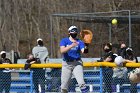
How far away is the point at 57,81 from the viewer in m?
14.8

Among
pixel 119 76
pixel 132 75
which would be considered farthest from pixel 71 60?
pixel 132 75

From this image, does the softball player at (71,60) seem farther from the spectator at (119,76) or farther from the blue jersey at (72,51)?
the spectator at (119,76)

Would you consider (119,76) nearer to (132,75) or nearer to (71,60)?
(71,60)

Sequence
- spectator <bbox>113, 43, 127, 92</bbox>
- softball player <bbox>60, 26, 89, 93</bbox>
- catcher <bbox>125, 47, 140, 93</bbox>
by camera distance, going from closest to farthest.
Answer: catcher <bbox>125, 47, 140, 93</bbox>, softball player <bbox>60, 26, 89, 93</bbox>, spectator <bbox>113, 43, 127, 92</bbox>

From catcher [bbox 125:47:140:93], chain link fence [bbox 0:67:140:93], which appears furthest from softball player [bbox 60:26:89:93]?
catcher [bbox 125:47:140:93]

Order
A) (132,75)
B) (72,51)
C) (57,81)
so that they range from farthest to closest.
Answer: (57,81) → (72,51) → (132,75)

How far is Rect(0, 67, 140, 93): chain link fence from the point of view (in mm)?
14055

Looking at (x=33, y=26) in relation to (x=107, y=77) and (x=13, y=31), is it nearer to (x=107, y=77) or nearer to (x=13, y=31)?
(x=13, y=31)

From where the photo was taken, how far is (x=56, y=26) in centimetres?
3434

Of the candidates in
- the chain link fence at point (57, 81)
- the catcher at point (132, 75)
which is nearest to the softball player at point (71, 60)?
the chain link fence at point (57, 81)

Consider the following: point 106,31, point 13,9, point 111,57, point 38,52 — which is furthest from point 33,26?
point 111,57

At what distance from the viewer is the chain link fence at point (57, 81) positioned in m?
14.1

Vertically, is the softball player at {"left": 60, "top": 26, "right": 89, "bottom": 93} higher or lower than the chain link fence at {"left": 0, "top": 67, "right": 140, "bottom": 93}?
higher

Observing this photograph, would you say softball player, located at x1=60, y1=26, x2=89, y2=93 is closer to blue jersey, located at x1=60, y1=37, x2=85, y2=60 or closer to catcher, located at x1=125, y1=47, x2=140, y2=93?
blue jersey, located at x1=60, y1=37, x2=85, y2=60
